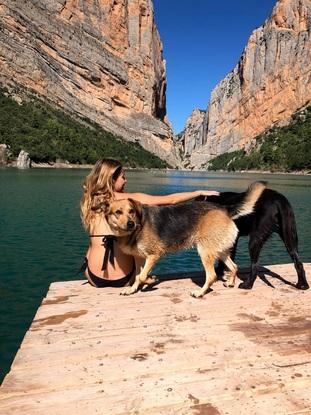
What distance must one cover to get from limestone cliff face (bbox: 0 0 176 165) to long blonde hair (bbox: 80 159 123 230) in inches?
4325

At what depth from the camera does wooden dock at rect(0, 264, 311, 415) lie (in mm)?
3205

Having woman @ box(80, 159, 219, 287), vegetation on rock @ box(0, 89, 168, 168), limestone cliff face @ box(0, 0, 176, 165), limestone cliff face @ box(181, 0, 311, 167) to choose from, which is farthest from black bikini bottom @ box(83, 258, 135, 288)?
limestone cliff face @ box(181, 0, 311, 167)

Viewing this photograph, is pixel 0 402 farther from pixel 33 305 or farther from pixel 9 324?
pixel 33 305

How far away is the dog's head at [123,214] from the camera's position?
17.1 feet

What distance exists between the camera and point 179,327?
4.66m

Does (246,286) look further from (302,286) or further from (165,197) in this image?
(165,197)

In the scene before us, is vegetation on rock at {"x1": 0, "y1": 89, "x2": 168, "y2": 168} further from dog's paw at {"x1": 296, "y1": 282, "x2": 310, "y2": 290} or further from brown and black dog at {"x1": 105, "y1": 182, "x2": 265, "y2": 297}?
dog's paw at {"x1": 296, "y1": 282, "x2": 310, "y2": 290}

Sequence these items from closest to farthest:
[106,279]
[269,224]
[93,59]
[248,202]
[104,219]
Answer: [104,219], [248,202], [106,279], [269,224], [93,59]

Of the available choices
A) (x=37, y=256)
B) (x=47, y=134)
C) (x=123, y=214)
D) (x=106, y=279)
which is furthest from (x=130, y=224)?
(x=47, y=134)

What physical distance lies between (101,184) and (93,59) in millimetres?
145234

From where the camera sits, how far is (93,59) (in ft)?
460

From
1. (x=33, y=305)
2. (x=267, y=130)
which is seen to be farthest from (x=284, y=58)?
(x=33, y=305)

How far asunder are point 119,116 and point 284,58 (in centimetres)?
7655

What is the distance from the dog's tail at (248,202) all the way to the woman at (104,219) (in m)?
0.64
